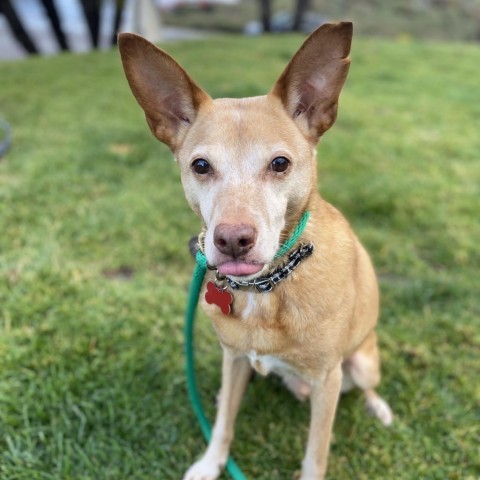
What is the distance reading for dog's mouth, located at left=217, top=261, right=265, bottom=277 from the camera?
1.61 meters

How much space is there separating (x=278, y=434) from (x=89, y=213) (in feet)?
8.79

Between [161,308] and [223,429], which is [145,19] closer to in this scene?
[161,308]

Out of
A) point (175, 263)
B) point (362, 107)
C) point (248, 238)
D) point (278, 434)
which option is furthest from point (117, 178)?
point (362, 107)

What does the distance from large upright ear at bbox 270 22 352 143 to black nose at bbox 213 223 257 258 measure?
0.62 metres

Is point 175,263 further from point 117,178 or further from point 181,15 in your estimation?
point 181,15

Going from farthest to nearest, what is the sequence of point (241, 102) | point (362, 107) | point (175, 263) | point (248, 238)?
point (362, 107)
point (175, 263)
point (241, 102)
point (248, 238)

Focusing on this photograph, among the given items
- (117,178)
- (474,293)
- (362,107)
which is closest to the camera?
(474,293)

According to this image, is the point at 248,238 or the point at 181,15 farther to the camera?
the point at 181,15

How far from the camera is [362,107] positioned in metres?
7.67

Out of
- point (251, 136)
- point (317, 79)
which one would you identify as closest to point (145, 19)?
point (317, 79)

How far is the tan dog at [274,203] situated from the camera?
169 centimetres

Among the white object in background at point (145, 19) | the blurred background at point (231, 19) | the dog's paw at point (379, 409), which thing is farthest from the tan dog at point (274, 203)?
the white object in background at point (145, 19)

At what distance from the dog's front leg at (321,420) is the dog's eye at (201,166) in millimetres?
998

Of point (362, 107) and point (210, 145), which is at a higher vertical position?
point (210, 145)
